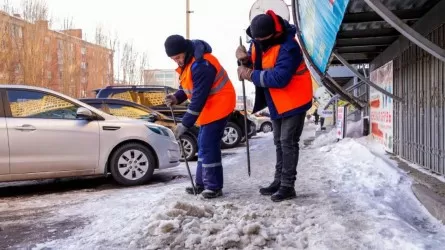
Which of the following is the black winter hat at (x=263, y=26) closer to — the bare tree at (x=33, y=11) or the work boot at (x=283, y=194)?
the work boot at (x=283, y=194)

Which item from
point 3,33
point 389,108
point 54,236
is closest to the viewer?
point 54,236

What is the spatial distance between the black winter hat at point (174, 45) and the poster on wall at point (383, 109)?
4.83m

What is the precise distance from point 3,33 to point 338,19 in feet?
88.7

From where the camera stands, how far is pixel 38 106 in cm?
594

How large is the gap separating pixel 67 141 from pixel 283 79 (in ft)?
11.6

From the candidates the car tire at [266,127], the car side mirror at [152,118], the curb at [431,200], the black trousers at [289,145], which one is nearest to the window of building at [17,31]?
the car tire at [266,127]

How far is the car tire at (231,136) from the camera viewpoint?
12.3 metres

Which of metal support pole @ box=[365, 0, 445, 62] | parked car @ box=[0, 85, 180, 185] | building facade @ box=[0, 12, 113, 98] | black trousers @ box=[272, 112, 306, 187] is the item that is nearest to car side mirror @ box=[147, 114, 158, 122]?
parked car @ box=[0, 85, 180, 185]

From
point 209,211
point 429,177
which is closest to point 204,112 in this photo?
point 209,211

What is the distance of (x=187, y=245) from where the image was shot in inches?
116

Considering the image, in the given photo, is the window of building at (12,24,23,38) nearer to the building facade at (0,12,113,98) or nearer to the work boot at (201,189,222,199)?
the building facade at (0,12,113,98)

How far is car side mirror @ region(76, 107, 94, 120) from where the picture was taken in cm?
601

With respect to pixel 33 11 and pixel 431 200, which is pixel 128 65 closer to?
pixel 33 11

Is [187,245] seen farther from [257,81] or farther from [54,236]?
[257,81]
